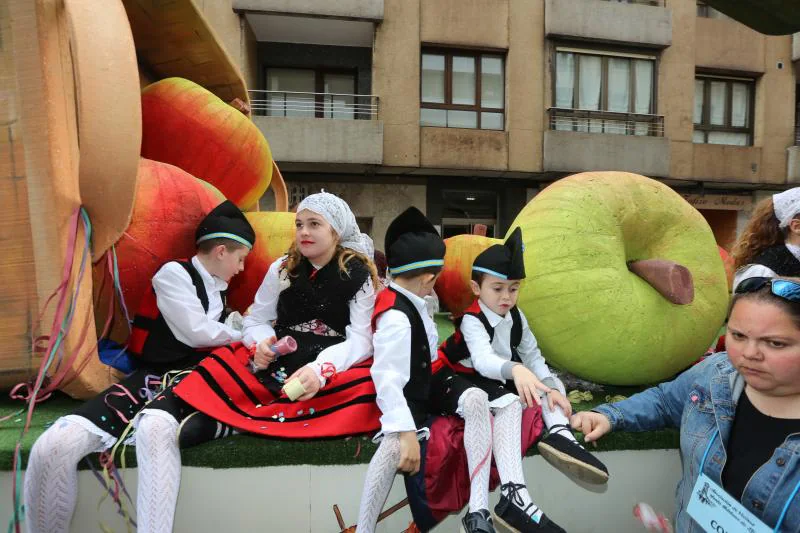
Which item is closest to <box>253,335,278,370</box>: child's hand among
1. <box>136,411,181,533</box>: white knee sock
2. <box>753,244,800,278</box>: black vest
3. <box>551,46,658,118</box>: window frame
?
<box>136,411,181,533</box>: white knee sock

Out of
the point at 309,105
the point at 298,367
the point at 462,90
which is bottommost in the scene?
the point at 298,367

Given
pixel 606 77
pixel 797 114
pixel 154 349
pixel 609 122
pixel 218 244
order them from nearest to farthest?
1. pixel 154 349
2. pixel 218 244
3. pixel 606 77
4. pixel 609 122
5. pixel 797 114

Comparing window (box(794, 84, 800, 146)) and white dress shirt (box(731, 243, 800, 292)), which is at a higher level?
window (box(794, 84, 800, 146))

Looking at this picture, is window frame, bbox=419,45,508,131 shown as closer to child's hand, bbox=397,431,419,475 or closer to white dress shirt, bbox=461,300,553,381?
white dress shirt, bbox=461,300,553,381

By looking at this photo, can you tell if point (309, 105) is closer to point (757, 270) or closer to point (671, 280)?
point (671, 280)

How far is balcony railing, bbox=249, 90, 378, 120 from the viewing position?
10219mm

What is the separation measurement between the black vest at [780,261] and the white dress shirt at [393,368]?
1.57m

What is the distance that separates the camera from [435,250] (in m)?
1.87

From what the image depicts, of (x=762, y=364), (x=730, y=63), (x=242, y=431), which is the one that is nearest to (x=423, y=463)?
(x=242, y=431)

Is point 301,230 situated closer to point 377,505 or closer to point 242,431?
point 242,431

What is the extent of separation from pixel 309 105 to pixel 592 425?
9726mm

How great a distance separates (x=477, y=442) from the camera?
1735mm

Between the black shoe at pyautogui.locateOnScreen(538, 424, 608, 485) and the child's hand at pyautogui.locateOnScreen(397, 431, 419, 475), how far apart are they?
15.9 inches

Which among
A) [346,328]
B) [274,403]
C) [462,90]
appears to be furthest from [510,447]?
[462,90]
